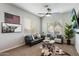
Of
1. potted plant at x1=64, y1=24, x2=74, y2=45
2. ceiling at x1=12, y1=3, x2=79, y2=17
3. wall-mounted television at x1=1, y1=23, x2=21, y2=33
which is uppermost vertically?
ceiling at x1=12, y1=3, x2=79, y2=17

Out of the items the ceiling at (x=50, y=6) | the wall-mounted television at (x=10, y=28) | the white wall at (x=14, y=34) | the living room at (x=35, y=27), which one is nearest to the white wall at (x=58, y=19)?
the living room at (x=35, y=27)

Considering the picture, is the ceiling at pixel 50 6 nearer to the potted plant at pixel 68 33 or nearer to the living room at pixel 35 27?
the living room at pixel 35 27

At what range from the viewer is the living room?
2168mm

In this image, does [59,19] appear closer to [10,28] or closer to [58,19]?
[58,19]

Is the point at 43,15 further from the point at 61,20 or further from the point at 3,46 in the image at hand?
the point at 3,46

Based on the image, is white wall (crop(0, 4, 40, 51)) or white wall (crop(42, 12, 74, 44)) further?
white wall (crop(42, 12, 74, 44))

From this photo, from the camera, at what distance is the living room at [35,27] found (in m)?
2.17

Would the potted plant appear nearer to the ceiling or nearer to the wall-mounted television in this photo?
the ceiling

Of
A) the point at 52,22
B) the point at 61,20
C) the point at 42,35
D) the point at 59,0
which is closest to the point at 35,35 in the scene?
the point at 42,35

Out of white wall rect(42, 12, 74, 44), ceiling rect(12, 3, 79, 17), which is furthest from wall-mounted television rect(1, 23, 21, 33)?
white wall rect(42, 12, 74, 44)

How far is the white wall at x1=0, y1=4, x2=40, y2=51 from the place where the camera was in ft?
7.01

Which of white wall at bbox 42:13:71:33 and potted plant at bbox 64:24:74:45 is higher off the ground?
white wall at bbox 42:13:71:33

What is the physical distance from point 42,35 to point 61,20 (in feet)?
2.27

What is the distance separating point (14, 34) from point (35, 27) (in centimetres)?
64
